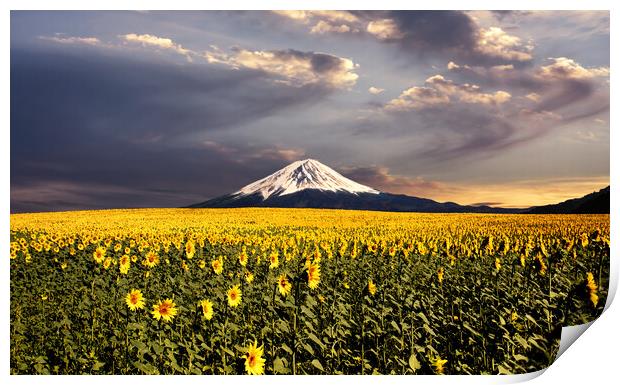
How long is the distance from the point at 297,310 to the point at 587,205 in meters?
3.59

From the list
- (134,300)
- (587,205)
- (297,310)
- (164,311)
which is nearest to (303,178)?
(297,310)

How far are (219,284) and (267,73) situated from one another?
2.23 metres

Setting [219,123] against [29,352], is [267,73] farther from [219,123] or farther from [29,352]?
[29,352]

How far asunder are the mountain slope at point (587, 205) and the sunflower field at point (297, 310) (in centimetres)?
11

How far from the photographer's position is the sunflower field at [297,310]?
13.8 ft

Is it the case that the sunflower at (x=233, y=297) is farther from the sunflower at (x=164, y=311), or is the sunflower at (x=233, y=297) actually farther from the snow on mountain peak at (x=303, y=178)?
the snow on mountain peak at (x=303, y=178)

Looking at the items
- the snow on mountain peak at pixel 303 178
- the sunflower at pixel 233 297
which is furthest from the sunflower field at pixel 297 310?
the snow on mountain peak at pixel 303 178

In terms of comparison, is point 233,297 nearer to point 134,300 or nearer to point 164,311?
point 164,311

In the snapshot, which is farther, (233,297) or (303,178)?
(303,178)

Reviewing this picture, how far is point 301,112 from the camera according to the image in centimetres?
525

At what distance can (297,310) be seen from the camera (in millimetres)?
4309

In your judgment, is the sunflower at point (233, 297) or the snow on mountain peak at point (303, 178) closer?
the sunflower at point (233, 297)

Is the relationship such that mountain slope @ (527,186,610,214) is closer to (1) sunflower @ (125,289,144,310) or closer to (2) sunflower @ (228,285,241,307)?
(2) sunflower @ (228,285,241,307)
